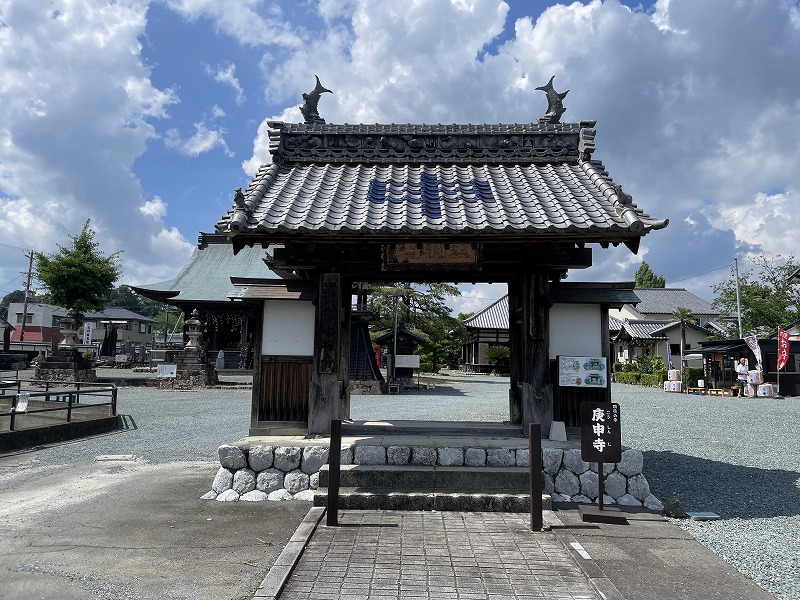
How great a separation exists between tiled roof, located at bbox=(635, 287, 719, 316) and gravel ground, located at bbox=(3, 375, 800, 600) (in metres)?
33.9

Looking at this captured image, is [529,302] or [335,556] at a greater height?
[529,302]

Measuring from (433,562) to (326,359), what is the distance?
3389 mm

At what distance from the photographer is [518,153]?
852cm

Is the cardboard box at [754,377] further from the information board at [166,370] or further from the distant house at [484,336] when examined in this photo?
the information board at [166,370]

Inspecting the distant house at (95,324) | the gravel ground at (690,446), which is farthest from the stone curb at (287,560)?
the distant house at (95,324)

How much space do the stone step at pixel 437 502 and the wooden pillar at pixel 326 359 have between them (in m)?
1.40

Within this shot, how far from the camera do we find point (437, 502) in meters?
6.15

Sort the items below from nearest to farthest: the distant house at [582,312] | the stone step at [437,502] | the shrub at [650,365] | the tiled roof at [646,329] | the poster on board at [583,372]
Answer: the stone step at [437,502], the poster on board at [583,372], the distant house at [582,312], the shrub at [650,365], the tiled roof at [646,329]

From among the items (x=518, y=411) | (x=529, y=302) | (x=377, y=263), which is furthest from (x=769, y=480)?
(x=377, y=263)

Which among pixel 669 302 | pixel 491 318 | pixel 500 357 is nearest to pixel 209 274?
pixel 500 357

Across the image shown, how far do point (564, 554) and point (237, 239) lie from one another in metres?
5.11

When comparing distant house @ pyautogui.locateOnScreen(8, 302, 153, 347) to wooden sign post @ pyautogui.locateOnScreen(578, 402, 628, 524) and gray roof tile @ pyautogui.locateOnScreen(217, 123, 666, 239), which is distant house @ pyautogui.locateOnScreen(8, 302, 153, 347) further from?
wooden sign post @ pyautogui.locateOnScreen(578, 402, 628, 524)

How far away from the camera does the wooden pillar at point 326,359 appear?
7316mm

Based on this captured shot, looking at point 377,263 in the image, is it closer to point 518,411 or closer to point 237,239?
point 237,239
